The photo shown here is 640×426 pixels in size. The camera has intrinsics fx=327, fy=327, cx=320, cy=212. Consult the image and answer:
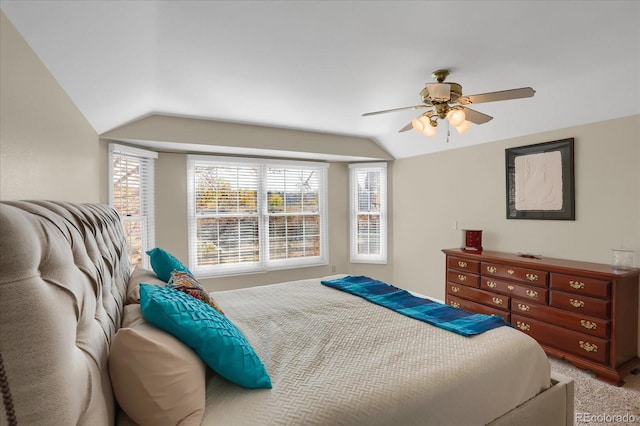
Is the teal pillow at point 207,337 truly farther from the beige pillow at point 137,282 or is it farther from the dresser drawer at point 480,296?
the dresser drawer at point 480,296

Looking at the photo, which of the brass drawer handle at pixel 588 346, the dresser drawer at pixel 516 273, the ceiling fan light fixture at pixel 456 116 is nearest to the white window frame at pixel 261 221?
the dresser drawer at pixel 516 273

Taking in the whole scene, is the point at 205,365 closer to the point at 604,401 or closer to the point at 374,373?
the point at 374,373

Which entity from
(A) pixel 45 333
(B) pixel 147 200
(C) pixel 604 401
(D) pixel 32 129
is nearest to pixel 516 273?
(C) pixel 604 401

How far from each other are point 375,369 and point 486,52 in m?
2.22

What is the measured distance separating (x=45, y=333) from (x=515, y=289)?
3.72 m

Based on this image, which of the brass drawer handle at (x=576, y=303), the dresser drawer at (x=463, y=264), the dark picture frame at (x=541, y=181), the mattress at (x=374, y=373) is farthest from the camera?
the dresser drawer at (x=463, y=264)

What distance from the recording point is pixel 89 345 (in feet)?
3.03

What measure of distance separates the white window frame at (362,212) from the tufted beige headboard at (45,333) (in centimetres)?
490

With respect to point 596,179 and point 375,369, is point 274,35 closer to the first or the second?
point 375,369

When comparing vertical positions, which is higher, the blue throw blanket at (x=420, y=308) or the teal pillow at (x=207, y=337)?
the teal pillow at (x=207, y=337)

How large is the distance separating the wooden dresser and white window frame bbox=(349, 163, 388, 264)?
2.14 metres

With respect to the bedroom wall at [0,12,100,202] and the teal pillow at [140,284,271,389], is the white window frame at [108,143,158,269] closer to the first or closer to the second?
the bedroom wall at [0,12,100,202]

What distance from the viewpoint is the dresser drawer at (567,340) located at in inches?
107

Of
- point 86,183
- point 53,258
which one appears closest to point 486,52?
point 53,258
